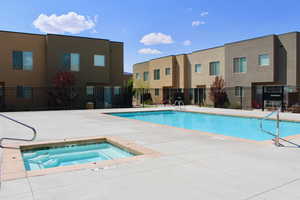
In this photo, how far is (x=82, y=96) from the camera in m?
21.2

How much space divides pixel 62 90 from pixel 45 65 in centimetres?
303

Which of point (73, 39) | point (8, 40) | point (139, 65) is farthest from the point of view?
point (139, 65)

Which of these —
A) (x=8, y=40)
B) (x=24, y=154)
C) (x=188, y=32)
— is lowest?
(x=24, y=154)

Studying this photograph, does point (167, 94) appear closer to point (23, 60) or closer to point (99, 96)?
point (99, 96)

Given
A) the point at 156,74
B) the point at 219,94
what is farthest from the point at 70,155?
the point at 156,74

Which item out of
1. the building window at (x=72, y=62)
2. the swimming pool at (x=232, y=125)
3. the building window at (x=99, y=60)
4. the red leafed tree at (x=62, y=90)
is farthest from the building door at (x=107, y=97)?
the swimming pool at (x=232, y=125)

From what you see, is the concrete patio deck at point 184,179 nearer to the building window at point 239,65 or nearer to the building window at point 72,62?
the building window at point 72,62

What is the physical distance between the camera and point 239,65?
875 inches

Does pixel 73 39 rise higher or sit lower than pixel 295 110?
higher

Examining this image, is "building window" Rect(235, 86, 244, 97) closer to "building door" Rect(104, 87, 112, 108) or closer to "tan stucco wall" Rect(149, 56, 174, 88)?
"tan stucco wall" Rect(149, 56, 174, 88)

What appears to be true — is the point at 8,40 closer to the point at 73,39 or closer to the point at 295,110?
the point at 73,39

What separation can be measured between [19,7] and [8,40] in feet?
22.2

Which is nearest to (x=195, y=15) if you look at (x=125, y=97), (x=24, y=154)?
(x=125, y=97)

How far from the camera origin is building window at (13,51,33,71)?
1920cm
